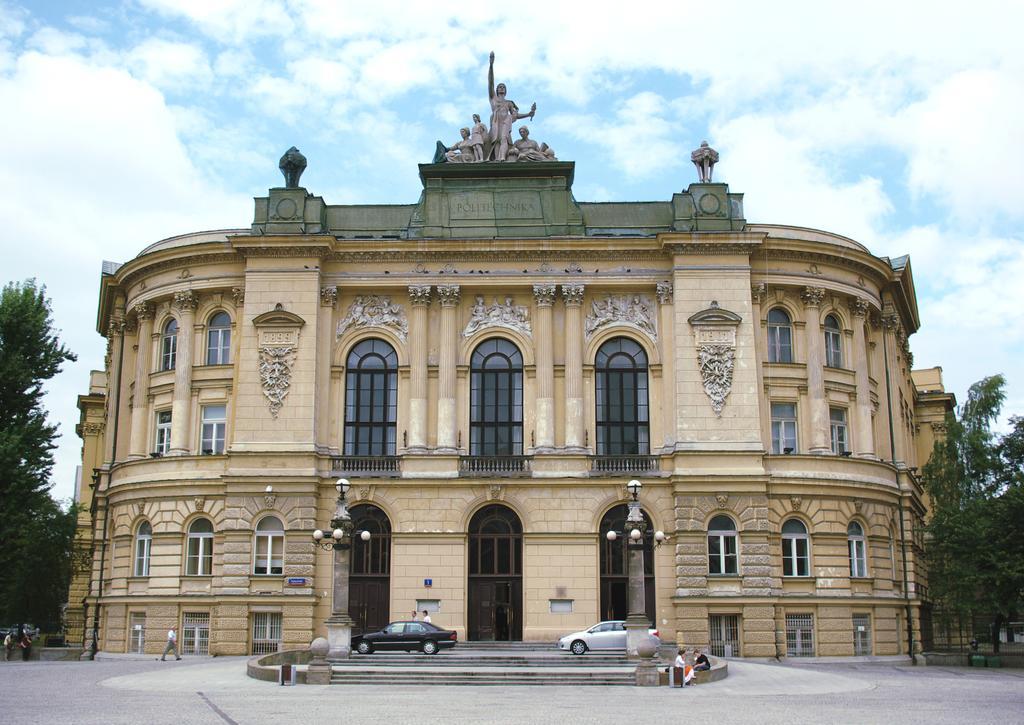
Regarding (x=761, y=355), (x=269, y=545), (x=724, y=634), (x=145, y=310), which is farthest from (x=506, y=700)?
(x=145, y=310)

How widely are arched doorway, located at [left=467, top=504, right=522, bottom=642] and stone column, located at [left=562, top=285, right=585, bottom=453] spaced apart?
3.99m

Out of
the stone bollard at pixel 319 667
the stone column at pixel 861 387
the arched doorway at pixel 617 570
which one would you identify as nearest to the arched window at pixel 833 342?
the stone column at pixel 861 387

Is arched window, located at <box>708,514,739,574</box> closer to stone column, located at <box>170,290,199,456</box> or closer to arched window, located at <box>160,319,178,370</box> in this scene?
stone column, located at <box>170,290,199,456</box>

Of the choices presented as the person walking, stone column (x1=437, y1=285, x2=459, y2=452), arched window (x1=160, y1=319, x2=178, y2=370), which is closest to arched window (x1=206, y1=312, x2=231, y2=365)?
arched window (x1=160, y1=319, x2=178, y2=370)

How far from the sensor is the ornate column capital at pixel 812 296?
47.7 m

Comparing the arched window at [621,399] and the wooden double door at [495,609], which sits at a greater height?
the arched window at [621,399]

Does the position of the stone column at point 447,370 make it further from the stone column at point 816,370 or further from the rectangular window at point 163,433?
the stone column at point 816,370

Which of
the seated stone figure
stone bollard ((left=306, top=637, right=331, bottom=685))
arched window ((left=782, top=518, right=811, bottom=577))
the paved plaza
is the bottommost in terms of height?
the paved plaza

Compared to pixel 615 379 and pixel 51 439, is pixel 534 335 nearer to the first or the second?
pixel 615 379

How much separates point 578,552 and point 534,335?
918cm

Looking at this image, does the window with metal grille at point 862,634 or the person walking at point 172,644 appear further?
the window with metal grille at point 862,634

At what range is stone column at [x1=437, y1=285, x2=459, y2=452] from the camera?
46.2 meters

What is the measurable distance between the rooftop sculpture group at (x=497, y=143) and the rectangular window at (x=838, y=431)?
1626 cm

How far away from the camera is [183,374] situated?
4778 cm
